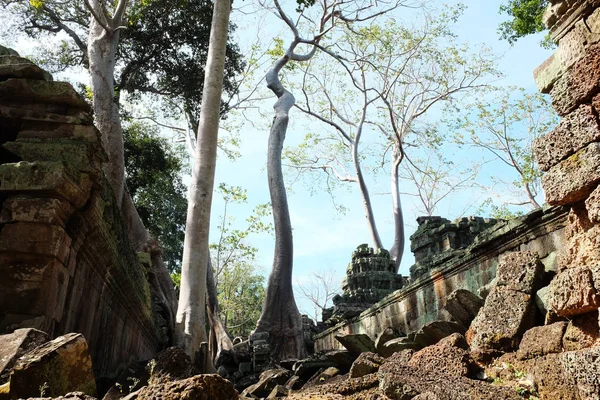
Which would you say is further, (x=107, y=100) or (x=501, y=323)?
(x=107, y=100)

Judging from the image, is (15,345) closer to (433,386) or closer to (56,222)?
(56,222)

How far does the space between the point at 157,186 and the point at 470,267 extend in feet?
37.2

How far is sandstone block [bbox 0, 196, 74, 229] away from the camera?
10.5 feet

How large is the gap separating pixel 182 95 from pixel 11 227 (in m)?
10.9

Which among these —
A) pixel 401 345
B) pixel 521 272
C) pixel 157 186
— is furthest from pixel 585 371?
pixel 157 186

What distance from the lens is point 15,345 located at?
2455 millimetres

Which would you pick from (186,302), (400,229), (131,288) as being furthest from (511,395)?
(400,229)

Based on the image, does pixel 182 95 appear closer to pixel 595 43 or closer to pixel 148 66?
pixel 148 66

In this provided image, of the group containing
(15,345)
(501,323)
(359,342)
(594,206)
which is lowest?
(15,345)

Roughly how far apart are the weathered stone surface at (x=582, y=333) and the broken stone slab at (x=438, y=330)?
1.83 m

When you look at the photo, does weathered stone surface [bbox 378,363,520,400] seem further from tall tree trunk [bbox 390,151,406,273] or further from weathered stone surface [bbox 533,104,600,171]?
tall tree trunk [bbox 390,151,406,273]

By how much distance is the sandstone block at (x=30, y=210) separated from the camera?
3.19 meters

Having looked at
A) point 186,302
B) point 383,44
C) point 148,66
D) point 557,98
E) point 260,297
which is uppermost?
point 383,44

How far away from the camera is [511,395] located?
2.88 m
